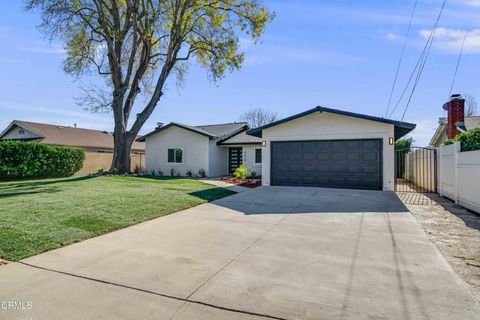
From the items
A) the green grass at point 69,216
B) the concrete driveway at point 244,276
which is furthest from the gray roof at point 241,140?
the concrete driveway at point 244,276

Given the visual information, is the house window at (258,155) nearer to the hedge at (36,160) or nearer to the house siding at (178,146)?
the house siding at (178,146)

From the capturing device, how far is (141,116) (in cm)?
1917

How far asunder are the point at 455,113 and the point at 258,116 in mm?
33466

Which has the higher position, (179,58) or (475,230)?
(179,58)

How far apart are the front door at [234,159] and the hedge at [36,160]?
10.5 m

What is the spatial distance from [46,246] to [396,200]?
384 inches

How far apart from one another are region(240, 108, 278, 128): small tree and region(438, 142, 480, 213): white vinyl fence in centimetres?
3607

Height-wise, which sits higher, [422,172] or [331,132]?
[331,132]

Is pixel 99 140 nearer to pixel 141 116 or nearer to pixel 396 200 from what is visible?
A: pixel 141 116

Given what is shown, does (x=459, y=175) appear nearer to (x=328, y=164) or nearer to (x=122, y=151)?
(x=328, y=164)

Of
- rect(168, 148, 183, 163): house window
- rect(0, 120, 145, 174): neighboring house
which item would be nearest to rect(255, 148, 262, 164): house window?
rect(168, 148, 183, 163): house window

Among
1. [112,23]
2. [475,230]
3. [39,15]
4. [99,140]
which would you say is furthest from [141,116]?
[475,230]

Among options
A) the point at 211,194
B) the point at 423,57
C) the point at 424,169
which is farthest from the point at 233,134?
the point at 423,57

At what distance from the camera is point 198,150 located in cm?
2028
